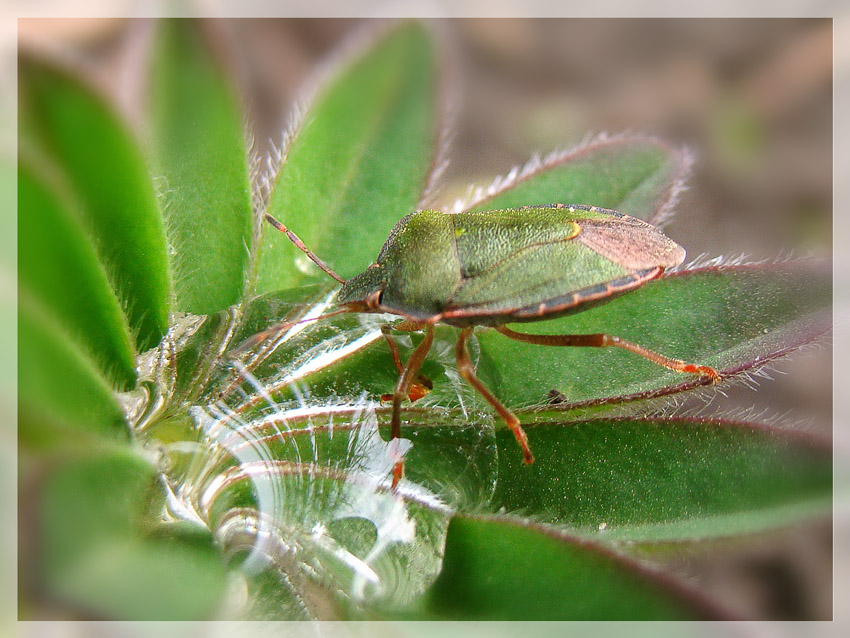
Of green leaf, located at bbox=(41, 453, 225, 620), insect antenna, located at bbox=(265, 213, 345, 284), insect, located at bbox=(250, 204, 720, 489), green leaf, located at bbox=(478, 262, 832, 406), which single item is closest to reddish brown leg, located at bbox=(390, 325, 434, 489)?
insect, located at bbox=(250, 204, 720, 489)

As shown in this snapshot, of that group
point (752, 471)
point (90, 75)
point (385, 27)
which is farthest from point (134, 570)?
point (385, 27)

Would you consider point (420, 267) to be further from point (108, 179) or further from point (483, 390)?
point (108, 179)

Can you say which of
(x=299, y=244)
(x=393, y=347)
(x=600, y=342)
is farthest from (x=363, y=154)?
(x=600, y=342)

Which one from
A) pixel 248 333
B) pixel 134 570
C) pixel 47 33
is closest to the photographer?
pixel 134 570

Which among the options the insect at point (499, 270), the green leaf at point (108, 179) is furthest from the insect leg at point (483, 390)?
the green leaf at point (108, 179)

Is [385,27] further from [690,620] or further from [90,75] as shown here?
[690,620]

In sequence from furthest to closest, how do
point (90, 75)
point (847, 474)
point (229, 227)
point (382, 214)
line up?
point (382, 214), point (229, 227), point (847, 474), point (90, 75)

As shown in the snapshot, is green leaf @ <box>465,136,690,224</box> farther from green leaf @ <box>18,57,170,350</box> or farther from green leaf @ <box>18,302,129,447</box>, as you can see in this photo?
green leaf @ <box>18,302,129,447</box>

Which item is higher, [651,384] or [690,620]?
[651,384]
